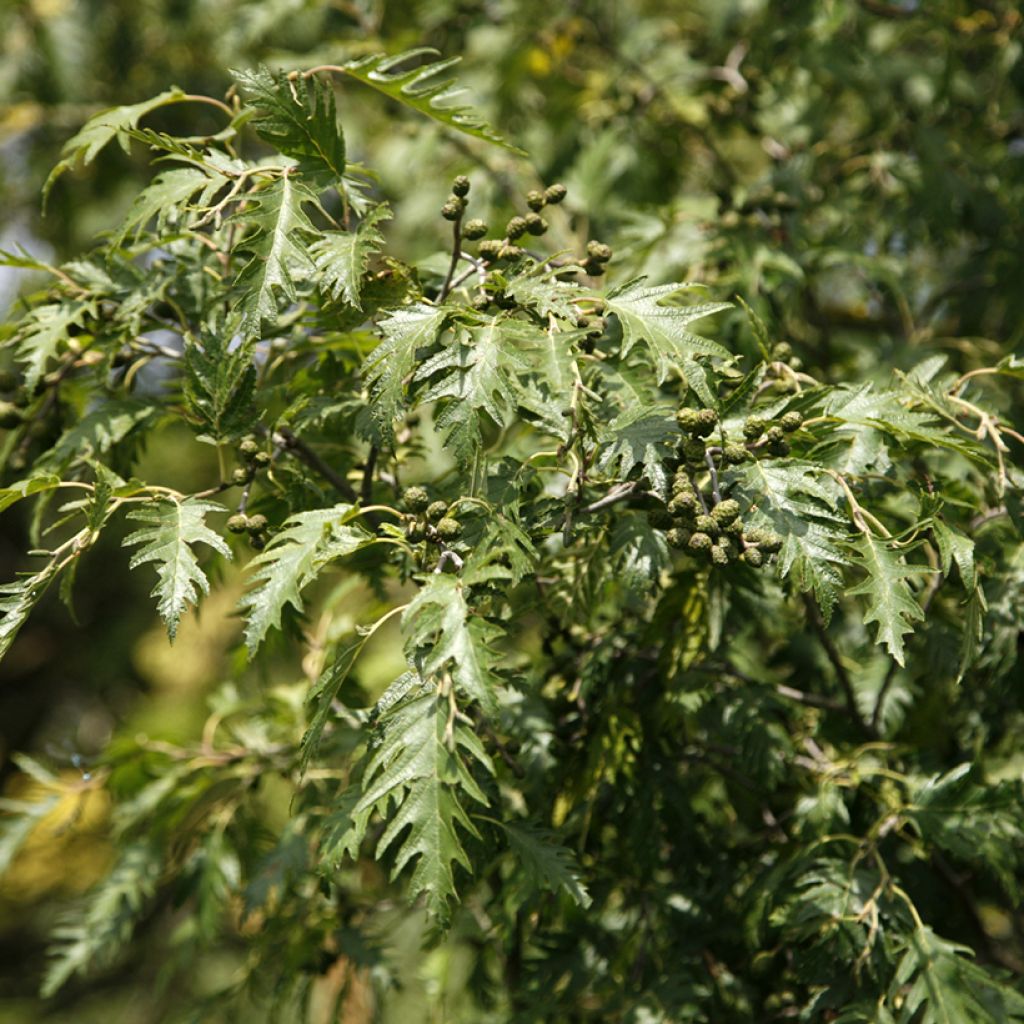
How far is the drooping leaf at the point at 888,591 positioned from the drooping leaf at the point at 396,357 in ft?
1.99

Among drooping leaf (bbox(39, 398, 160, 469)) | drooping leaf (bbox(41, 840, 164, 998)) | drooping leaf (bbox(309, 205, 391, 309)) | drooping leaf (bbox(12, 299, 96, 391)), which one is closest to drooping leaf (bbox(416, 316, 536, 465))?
drooping leaf (bbox(309, 205, 391, 309))

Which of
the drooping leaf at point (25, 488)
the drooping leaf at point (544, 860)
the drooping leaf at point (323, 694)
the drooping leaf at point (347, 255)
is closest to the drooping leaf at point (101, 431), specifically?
the drooping leaf at point (25, 488)

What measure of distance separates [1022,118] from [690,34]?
102 cm

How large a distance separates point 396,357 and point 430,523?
0.21 meters

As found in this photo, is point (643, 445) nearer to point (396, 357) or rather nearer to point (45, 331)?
point (396, 357)

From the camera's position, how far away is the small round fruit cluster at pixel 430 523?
4.49 feet

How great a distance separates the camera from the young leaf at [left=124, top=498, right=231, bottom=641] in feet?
4.54

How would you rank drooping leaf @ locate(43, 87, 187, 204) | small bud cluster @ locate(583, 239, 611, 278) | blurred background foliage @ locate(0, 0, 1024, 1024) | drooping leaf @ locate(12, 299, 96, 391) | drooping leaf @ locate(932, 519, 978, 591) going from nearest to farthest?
drooping leaf @ locate(932, 519, 978, 591) → small bud cluster @ locate(583, 239, 611, 278) → drooping leaf @ locate(43, 87, 187, 204) → drooping leaf @ locate(12, 299, 96, 391) → blurred background foliage @ locate(0, 0, 1024, 1024)

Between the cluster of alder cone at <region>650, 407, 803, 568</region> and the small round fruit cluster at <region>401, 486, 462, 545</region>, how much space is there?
27 cm

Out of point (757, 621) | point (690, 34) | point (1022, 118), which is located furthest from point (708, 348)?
point (690, 34)

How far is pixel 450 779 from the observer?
4.09ft

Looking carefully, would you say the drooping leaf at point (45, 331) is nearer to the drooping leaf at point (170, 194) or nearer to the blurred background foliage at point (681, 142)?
the drooping leaf at point (170, 194)

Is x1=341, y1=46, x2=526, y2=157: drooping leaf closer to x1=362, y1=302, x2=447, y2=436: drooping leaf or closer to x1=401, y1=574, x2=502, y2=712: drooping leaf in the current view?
x1=362, y1=302, x2=447, y2=436: drooping leaf

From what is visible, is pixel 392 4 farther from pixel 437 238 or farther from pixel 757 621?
pixel 757 621
